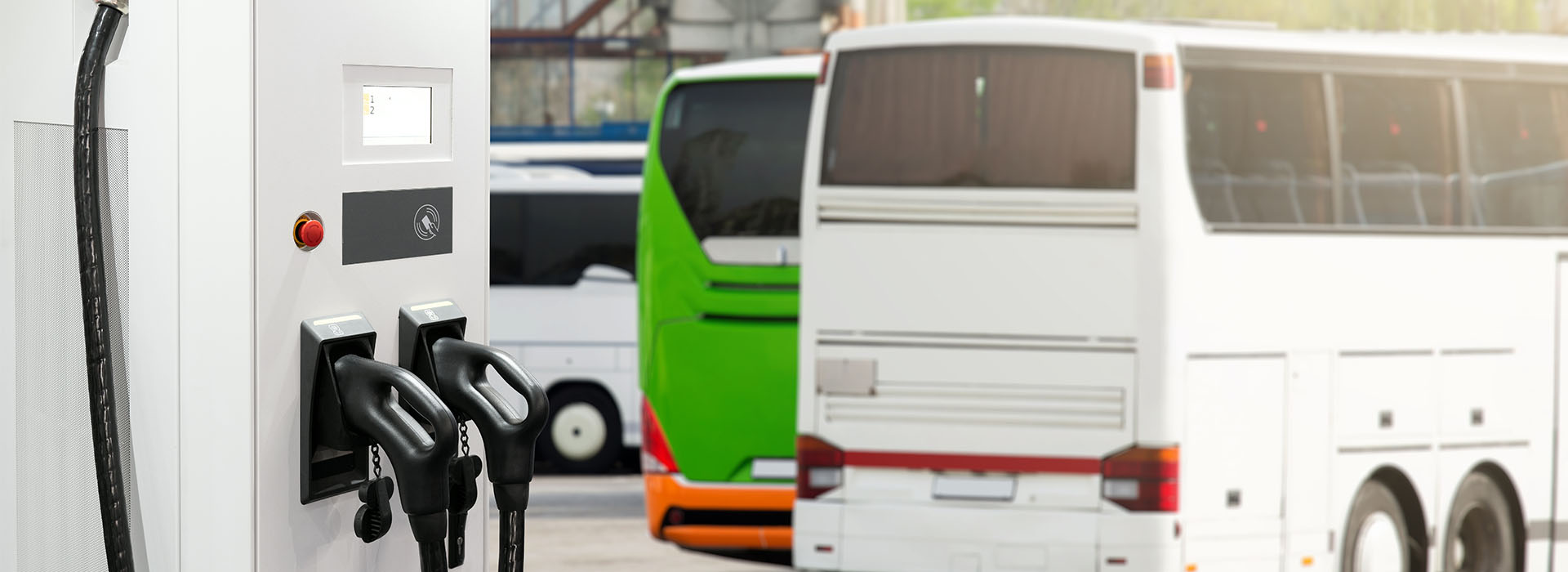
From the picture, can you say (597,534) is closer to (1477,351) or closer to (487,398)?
(1477,351)

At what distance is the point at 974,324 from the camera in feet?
18.2

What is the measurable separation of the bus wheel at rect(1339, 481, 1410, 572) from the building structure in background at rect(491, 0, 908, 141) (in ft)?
23.5

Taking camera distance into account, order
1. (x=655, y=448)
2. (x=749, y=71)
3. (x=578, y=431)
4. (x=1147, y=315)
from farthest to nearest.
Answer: (x=578, y=431) → (x=749, y=71) → (x=655, y=448) → (x=1147, y=315)

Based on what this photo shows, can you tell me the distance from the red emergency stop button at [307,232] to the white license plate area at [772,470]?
505 cm

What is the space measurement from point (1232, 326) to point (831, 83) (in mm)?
1788

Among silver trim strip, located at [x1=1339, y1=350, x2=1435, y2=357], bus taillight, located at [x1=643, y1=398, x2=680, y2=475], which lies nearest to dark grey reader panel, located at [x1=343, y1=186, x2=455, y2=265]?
silver trim strip, located at [x1=1339, y1=350, x2=1435, y2=357]

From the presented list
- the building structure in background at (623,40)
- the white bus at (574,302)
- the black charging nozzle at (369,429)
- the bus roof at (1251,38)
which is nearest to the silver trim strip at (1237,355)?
the bus roof at (1251,38)

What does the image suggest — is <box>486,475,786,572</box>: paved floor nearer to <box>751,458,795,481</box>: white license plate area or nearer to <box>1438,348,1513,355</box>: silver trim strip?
<box>751,458,795,481</box>: white license plate area

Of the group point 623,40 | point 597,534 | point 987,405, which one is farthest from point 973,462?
point 623,40

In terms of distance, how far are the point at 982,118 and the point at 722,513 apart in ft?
7.46

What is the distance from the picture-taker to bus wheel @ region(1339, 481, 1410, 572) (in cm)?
591

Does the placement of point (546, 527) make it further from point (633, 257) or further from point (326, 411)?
point (326, 411)

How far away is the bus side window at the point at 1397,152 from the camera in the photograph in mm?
6051

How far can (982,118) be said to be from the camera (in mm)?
5727
